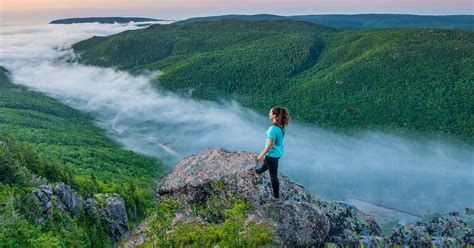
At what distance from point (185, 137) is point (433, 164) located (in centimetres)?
10515

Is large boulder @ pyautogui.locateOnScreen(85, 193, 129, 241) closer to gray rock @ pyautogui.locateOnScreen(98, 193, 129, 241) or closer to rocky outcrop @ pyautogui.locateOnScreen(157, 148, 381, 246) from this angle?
gray rock @ pyautogui.locateOnScreen(98, 193, 129, 241)

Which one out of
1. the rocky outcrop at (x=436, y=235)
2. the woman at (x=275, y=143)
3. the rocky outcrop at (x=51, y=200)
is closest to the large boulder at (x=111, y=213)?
the rocky outcrop at (x=51, y=200)

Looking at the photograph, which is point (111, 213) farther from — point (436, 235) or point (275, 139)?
point (436, 235)

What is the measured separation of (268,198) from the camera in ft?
59.6

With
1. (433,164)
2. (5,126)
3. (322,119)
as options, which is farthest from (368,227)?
(322,119)

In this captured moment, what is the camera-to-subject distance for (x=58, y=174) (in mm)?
56312

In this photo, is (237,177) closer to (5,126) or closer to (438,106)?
(5,126)

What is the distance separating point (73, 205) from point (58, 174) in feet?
63.4

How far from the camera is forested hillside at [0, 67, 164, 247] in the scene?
25.9 meters

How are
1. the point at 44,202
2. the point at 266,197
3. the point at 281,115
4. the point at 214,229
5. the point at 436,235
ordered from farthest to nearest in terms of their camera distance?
the point at 44,202
the point at 436,235
the point at 266,197
the point at 281,115
the point at 214,229

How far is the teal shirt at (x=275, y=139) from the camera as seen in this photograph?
17.4 m

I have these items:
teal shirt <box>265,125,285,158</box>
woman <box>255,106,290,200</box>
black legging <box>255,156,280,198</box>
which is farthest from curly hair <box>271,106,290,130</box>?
black legging <box>255,156,280,198</box>

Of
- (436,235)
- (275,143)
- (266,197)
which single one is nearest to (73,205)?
(266,197)

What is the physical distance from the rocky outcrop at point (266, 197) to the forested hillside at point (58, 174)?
3.20m
